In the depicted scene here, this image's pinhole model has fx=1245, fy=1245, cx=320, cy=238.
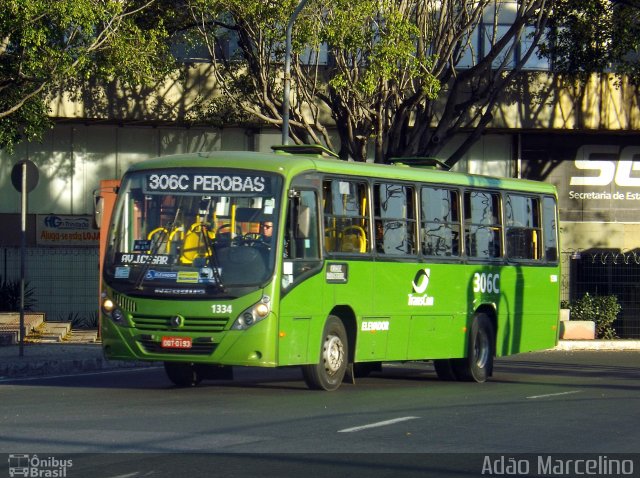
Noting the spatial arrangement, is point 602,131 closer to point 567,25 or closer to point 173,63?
point 567,25

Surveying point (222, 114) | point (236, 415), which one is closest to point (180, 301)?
point (236, 415)

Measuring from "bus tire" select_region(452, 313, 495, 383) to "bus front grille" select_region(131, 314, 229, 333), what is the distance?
17.2 ft

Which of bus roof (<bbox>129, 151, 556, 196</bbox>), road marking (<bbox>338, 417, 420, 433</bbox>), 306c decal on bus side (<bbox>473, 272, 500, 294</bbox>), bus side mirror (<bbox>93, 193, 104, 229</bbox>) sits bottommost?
road marking (<bbox>338, 417, 420, 433</bbox>)

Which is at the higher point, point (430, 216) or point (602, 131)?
point (602, 131)

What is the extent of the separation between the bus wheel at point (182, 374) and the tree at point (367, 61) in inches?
408

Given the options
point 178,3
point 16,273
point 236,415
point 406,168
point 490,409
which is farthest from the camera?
point 16,273

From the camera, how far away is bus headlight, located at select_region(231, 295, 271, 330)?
14.2 m

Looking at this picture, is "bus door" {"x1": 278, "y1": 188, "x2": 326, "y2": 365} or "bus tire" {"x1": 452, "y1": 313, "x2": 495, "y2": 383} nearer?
"bus door" {"x1": 278, "y1": 188, "x2": 326, "y2": 365}

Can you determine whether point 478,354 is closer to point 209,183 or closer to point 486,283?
point 486,283

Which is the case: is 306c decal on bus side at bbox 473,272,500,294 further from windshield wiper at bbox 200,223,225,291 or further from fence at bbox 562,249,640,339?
fence at bbox 562,249,640,339

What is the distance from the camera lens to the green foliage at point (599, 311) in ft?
104

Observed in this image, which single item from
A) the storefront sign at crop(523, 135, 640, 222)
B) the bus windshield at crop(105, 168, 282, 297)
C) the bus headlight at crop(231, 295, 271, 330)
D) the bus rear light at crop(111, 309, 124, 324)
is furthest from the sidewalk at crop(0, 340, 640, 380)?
the storefront sign at crop(523, 135, 640, 222)

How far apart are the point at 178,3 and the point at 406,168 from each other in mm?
12116

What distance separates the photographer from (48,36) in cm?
2272
